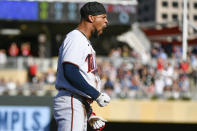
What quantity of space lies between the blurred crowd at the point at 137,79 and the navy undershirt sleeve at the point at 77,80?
8.03 m

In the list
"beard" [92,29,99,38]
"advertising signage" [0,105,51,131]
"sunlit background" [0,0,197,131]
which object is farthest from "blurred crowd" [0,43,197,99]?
"beard" [92,29,99,38]

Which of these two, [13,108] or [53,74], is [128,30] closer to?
[53,74]

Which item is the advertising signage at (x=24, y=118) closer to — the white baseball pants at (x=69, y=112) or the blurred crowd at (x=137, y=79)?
the blurred crowd at (x=137, y=79)

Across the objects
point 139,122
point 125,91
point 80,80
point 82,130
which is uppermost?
point 80,80

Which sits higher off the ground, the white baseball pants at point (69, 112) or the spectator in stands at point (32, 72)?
the white baseball pants at point (69, 112)

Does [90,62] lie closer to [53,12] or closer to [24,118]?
[24,118]

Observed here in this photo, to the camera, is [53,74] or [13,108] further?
[53,74]

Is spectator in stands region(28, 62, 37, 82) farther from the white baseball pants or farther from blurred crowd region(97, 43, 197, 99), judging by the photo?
the white baseball pants

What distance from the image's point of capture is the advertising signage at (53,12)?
1734 centimetres

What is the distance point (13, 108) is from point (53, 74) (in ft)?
5.91

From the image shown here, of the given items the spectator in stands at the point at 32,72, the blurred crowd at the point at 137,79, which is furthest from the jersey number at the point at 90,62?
the spectator in stands at the point at 32,72

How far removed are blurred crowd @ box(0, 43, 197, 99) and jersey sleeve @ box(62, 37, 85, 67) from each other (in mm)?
7983

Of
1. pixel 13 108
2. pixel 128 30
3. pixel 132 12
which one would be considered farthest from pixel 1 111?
pixel 128 30

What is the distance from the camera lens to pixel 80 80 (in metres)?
3.39
